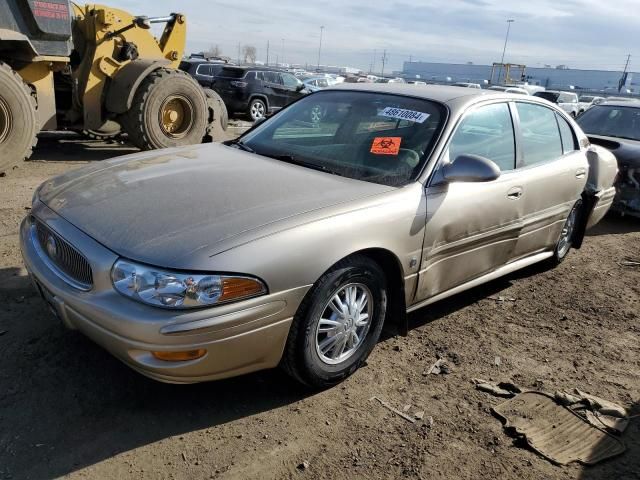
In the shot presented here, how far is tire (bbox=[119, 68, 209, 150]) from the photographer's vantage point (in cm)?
827

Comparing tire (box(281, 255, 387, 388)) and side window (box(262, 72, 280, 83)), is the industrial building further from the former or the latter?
tire (box(281, 255, 387, 388))

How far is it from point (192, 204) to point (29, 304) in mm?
1671

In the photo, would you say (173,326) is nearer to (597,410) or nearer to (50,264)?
(50,264)

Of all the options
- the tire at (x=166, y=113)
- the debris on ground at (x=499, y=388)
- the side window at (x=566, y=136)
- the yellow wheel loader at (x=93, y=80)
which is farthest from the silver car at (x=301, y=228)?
the tire at (x=166, y=113)

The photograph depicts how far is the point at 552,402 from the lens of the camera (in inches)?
123

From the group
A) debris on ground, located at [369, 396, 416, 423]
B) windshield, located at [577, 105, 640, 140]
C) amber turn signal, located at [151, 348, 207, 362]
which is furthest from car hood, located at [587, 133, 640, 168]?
amber turn signal, located at [151, 348, 207, 362]

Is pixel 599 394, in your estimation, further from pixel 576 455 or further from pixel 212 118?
pixel 212 118

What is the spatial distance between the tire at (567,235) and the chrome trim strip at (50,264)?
4.00 metres

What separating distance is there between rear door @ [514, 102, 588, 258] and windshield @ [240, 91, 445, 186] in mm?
942

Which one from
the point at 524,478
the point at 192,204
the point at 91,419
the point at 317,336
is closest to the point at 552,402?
the point at 524,478

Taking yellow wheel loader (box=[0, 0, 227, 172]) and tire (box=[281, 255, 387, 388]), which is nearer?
tire (box=[281, 255, 387, 388])

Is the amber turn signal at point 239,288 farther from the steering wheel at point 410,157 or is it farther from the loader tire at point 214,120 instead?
the loader tire at point 214,120

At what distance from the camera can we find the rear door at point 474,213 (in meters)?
3.32

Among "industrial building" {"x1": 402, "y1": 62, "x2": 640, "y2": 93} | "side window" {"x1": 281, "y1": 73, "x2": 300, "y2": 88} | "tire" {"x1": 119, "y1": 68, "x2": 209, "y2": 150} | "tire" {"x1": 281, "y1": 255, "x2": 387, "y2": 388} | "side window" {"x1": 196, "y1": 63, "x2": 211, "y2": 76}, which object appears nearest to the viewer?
"tire" {"x1": 281, "y1": 255, "x2": 387, "y2": 388}
